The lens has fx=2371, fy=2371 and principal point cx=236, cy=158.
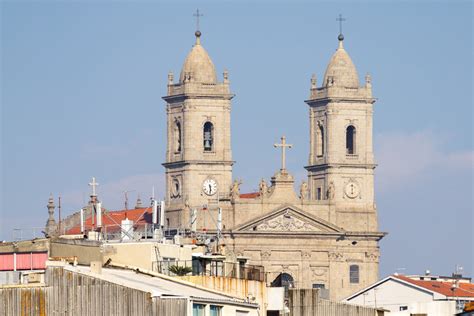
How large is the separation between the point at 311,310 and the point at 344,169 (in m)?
113

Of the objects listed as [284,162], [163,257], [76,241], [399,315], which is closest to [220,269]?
[163,257]

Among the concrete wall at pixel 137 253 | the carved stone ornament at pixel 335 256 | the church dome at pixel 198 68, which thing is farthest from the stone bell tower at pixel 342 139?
the concrete wall at pixel 137 253

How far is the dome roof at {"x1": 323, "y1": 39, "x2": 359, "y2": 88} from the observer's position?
172m

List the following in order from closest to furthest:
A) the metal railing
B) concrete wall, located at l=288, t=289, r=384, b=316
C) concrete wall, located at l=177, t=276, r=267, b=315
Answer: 1. concrete wall, located at l=177, t=276, r=267, b=315
2. the metal railing
3. concrete wall, located at l=288, t=289, r=384, b=316

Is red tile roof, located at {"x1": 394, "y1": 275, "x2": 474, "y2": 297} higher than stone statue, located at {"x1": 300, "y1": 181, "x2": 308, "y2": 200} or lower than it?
lower

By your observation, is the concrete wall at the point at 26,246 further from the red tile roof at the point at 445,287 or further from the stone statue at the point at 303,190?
the stone statue at the point at 303,190

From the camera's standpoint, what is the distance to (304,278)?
549 feet

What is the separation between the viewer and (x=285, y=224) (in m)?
167

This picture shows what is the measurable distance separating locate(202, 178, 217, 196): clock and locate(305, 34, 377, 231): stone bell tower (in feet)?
26.3

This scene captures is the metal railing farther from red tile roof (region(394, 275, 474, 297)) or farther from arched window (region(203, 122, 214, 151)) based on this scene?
arched window (region(203, 122, 214, 151))

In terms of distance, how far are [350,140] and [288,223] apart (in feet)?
33.7

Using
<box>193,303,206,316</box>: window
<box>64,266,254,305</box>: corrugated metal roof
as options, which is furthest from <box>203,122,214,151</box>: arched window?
<box>193,303,206,316</box>: window

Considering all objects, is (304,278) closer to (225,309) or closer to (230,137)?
(230,137)

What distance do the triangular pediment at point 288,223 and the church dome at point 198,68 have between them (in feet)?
36.6
